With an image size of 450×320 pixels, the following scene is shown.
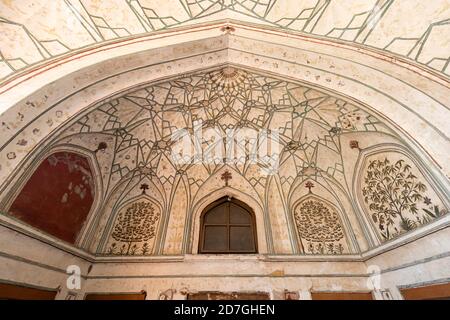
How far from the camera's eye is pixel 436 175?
9.92ft

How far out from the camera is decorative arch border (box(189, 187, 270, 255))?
495 centimetres

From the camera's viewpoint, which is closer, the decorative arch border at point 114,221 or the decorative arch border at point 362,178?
the decorative arch border at point 362,178

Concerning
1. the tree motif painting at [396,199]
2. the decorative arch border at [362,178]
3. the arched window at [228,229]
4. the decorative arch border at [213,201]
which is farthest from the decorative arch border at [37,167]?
the tree motif painting at [396,199]

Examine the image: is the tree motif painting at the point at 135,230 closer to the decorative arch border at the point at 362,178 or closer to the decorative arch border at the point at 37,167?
the decorative arch border at the point at 37,167

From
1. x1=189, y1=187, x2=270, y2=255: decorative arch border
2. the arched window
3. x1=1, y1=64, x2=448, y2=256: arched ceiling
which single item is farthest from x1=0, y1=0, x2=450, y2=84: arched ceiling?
the arched window

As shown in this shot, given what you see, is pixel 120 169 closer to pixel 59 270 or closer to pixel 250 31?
pixel 59 270

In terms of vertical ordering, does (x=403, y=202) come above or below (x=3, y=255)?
above

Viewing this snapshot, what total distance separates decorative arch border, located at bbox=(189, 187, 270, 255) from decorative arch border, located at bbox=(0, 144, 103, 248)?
6.96 ft

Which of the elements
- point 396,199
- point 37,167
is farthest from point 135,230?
point 396,199

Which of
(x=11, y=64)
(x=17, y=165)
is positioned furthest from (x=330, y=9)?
(x=17, y=165)

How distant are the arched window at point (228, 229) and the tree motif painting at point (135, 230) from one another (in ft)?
3.86

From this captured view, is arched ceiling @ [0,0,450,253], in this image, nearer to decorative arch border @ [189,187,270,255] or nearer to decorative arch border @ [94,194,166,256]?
decorative arch border @ [94,194,166,256]

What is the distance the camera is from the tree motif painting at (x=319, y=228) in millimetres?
4887

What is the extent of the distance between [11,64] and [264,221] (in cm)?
522
